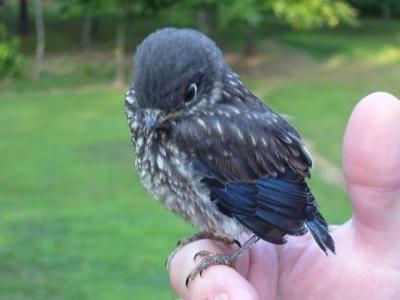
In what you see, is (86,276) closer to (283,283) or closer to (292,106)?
(283,283)

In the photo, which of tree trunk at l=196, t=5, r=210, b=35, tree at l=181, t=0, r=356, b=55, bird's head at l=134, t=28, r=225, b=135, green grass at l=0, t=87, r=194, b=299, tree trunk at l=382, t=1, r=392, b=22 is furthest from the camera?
tree trunk at l=382, t=1, r=392, b=22

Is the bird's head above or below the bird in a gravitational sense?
above

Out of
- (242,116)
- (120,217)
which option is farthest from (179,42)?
(120,217)

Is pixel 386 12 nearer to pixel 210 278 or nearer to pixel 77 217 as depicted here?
pixel 77 217

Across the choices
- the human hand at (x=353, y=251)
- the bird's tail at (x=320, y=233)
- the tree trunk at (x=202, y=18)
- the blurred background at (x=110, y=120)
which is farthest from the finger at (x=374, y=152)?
the tree trunk at (x=202, y=18)

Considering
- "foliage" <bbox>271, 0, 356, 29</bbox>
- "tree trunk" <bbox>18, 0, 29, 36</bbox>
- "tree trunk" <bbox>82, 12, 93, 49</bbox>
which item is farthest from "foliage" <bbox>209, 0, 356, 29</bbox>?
"tree trunk" <bbox>18, 0, 29, 36</bbox>

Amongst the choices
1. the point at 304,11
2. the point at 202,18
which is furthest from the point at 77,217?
the point at 202,18

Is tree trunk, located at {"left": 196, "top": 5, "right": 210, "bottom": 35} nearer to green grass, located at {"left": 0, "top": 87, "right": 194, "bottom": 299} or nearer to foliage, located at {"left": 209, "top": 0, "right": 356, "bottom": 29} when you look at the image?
foliage, located at {"left": 209, "top": 0, "right": 356, "bottom": 29}
